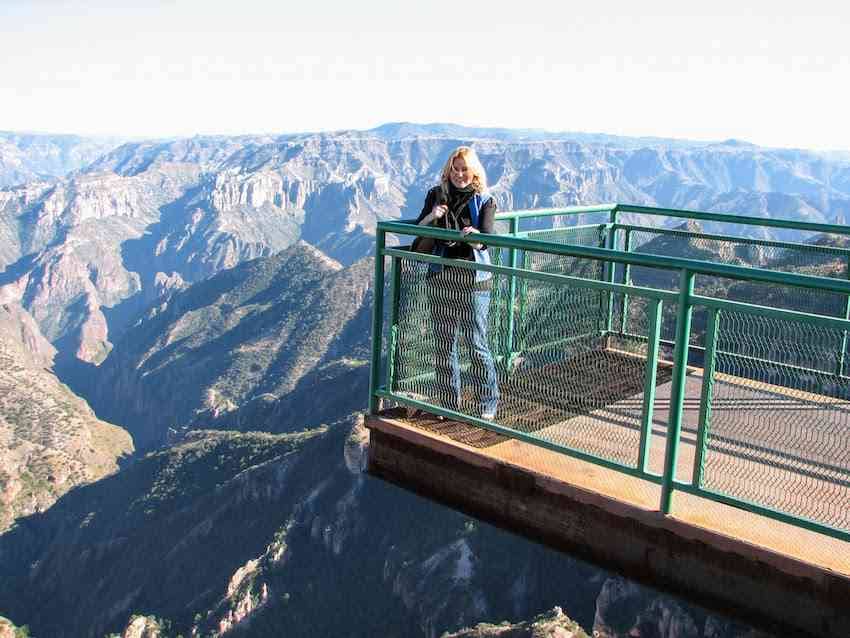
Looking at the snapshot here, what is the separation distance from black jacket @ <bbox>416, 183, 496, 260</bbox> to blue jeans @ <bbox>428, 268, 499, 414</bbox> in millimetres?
214

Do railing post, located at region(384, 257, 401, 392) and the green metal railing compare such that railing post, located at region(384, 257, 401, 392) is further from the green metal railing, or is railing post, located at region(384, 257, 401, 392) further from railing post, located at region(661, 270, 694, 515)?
railing post, located at region(661, 270, 694, 515)

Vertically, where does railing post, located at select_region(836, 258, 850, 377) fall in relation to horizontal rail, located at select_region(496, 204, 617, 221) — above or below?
below

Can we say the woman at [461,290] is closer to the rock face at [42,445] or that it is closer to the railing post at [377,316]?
the railing post at [377,316]

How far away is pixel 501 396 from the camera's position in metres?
8.52

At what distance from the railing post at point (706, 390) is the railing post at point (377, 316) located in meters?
3.30

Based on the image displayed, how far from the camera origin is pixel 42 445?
15275 centimetres

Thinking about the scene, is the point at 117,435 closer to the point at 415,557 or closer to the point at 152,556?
the point at 152,556

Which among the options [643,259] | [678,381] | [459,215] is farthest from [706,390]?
[459,215]

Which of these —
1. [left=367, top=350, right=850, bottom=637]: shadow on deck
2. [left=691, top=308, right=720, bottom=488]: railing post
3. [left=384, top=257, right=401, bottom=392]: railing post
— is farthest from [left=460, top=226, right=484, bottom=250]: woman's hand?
[left=691, top=308, right=720, bottom=488]: railing post

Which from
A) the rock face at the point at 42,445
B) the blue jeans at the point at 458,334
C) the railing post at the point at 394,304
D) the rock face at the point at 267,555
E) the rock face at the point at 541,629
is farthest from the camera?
the rock face at the point at 42,445

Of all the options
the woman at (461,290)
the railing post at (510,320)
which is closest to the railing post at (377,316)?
the woman at (461,290)

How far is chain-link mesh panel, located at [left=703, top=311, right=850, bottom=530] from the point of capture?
661cm

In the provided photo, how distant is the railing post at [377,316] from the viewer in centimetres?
871

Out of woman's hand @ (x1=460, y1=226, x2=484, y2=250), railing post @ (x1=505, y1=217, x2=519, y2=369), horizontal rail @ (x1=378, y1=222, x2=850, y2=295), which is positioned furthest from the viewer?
railing post @ (x1=505, y1=217, x2=519, y2=369)
